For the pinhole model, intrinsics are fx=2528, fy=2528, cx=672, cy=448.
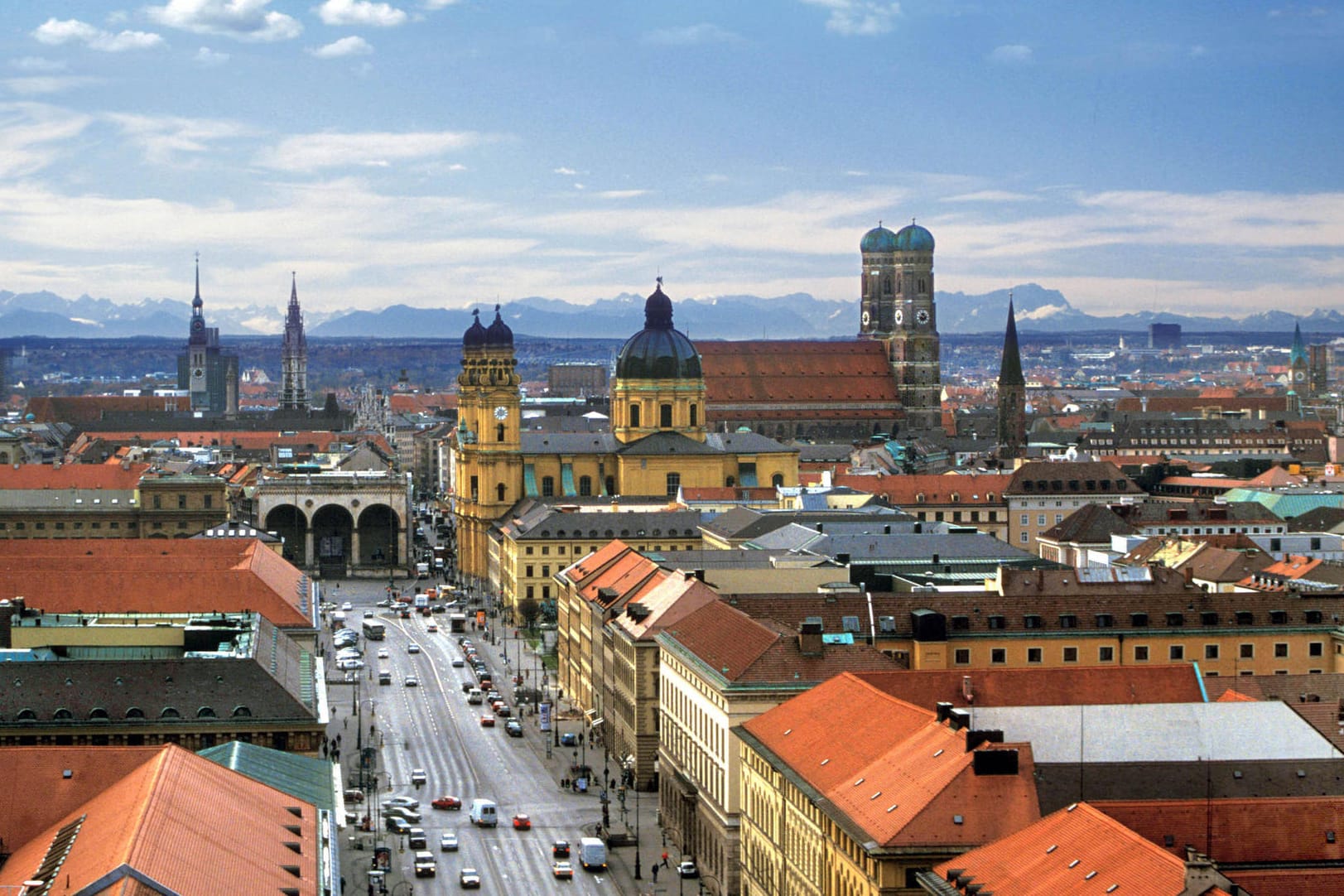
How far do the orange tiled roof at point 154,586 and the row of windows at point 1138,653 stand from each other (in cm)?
3462

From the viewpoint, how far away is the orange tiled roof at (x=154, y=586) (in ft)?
403

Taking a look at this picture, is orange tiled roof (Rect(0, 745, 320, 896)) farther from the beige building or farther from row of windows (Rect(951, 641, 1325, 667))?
row of windows (Rect(951, 641, 1325, 667))

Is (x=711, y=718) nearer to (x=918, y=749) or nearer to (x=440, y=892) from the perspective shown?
(x=440, y=892)

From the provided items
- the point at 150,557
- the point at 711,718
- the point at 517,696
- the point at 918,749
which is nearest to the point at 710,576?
the point at 517,696

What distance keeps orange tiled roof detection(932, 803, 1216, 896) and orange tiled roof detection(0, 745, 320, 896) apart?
1731 centimetres

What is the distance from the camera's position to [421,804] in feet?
360

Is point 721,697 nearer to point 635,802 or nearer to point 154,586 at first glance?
point 635,802

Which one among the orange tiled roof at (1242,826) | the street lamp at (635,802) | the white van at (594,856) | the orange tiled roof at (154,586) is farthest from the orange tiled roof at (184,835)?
the orange tiled roof at (154,586)

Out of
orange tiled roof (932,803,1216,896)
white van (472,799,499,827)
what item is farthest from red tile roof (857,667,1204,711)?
white van (472,799,499,827)

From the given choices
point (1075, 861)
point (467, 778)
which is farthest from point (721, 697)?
point (1075, 861)

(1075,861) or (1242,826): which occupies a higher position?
(1075,861)

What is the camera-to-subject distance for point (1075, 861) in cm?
5872

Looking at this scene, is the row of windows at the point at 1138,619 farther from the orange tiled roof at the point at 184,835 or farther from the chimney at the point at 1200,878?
the chimney at the point at 1200,878

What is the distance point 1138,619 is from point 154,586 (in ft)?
161
